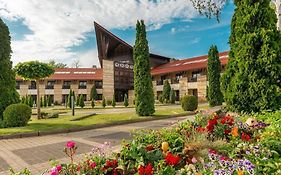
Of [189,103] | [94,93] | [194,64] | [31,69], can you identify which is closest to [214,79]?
[189,103]

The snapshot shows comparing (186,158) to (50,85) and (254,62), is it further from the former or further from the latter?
(50,85)

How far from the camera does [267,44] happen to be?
8.02m

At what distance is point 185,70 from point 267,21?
29432 millimetres

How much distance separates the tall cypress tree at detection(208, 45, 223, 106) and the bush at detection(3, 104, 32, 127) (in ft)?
59.4

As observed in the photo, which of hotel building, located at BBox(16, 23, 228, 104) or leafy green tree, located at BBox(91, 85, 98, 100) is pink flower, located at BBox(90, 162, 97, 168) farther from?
leafy green tree, located at BBox(91, 85, 98, 100)

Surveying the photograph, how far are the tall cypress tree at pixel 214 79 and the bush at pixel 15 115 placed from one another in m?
18.1

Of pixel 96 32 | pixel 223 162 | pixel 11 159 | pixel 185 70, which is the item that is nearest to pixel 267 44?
pixel 223 162

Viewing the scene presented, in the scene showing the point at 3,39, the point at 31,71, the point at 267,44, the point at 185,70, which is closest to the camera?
the point at 267,44

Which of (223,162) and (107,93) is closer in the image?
(223,162)

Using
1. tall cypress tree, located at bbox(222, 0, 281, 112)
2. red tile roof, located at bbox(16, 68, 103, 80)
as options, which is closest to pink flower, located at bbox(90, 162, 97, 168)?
tall cypress tree, located at bbox(222, 0, 281, 112)

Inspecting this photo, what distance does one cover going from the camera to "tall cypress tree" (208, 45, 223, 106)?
24.5m

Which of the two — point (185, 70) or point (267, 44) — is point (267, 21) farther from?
point (185, 70)

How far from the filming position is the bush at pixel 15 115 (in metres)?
Answer: 12.0

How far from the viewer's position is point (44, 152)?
24.2ft
